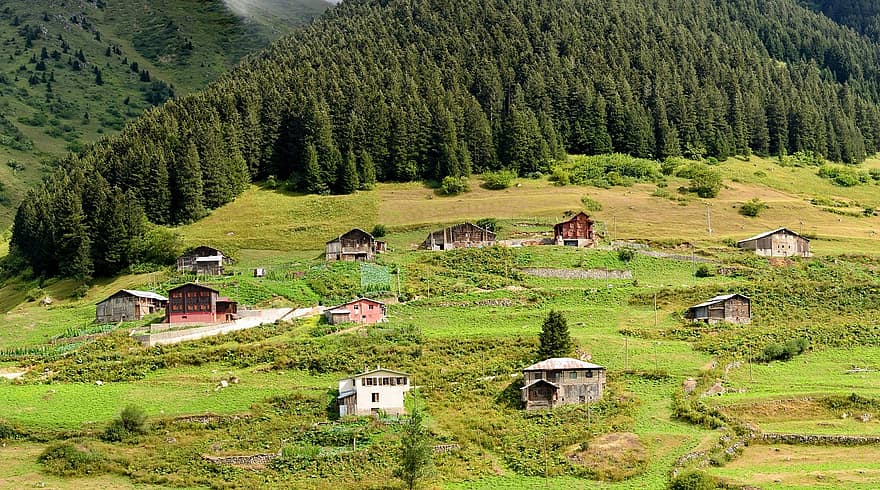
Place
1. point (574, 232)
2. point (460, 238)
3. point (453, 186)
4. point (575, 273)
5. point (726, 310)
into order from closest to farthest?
point (726, 310) < point (575, 273) < point (574, 232) < point (460, 238) < point (453, 186)

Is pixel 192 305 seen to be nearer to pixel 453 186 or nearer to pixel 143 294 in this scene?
pixel 143 294

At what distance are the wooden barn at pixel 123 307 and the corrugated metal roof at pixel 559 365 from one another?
32977 millimetres

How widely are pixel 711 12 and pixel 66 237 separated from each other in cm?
13020

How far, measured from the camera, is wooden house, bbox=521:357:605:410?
219ft

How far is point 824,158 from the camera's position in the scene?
153000 millimetres

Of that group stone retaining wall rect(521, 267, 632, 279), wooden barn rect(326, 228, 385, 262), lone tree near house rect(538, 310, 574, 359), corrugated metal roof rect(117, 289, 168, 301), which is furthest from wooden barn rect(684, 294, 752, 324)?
corrugated metal roof rect(117, 289, 168, 301)

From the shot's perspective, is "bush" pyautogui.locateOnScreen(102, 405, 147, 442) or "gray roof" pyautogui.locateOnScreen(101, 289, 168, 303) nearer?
"bush" pyautogui.locateOnScreen(102, 405, 147, 442)

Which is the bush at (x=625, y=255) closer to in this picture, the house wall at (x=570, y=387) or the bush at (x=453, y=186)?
the bush at (x=453, y=186)

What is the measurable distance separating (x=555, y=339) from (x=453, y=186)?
164 ft

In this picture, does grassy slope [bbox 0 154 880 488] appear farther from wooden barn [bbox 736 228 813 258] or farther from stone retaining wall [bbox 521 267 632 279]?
wooden barn [bbox 736 228 813 258]

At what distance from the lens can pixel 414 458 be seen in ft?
184

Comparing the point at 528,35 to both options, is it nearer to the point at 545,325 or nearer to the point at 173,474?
the point at 545,325

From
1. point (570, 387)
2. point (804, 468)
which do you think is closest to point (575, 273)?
point (570, 387)

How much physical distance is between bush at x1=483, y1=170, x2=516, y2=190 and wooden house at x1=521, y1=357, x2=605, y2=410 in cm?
5520
